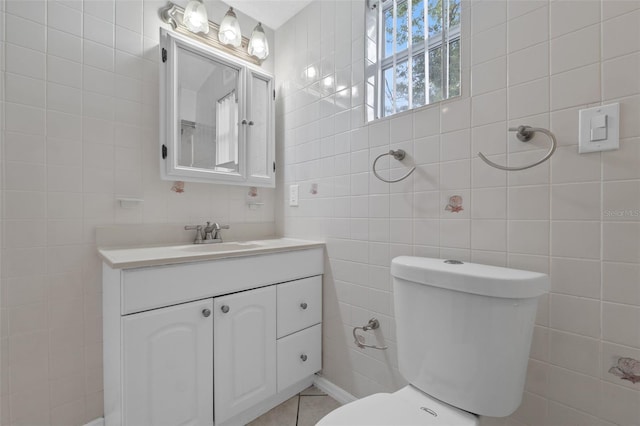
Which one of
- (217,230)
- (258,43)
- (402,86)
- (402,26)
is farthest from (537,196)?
(258,43)

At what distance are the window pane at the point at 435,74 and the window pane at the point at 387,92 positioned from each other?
7.5 inches

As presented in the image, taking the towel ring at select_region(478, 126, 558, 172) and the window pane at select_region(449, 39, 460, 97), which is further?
the window pane at select_region(449, 39, 460, 97)

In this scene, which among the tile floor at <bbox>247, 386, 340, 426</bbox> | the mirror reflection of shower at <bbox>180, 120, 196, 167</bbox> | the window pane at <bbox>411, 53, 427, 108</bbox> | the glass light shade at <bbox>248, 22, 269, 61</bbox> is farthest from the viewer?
the glass light shade at <bbox>248, 22, 269, 61</bbox>

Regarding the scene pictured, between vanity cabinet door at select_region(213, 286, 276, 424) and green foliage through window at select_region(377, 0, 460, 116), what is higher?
green foliage through window at select_region(377, 0, 460, 116)

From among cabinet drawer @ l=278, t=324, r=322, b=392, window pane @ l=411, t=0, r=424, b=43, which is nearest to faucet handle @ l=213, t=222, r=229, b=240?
cabinet drawer @ l=278, t=324, r=322, b=392

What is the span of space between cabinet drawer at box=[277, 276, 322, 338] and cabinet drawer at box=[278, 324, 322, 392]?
0.04 m

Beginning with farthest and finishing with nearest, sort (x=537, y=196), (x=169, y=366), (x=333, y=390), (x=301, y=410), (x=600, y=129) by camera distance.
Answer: (x=333, y=390) → (x=301, y=410) → (x=169, y=366) → (x=537, y=196) → (x=600, y=129)

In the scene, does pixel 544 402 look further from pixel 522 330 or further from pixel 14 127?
pixel 14 127

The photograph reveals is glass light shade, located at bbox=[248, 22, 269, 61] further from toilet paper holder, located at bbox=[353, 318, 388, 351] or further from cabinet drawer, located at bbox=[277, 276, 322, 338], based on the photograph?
toilet paper holder, located at bbox=[353, 318, 388, 351]

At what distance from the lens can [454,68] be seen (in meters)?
1.07

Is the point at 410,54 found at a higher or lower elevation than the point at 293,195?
higher

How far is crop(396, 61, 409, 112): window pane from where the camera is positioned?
123cm

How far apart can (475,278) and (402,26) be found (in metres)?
1.15

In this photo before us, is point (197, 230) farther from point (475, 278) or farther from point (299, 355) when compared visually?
point (475, 278)
